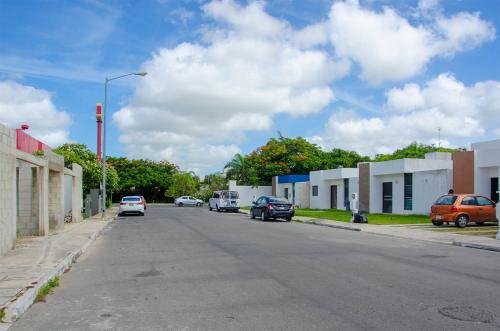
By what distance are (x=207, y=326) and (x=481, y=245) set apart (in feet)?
41.3

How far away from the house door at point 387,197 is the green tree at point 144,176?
45002 millimetres

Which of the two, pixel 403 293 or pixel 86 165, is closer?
pixel 403 293

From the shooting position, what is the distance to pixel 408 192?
34406mm

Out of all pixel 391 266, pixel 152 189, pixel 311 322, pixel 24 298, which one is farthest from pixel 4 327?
pixel 152 189

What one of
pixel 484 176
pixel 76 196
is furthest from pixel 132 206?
pixel 484 176

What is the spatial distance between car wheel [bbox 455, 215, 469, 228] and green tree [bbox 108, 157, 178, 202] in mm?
56372

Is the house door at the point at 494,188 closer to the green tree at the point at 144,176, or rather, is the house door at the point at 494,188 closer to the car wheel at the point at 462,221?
the car wheel at the point at 462,221

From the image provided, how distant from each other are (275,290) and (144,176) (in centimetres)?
6848

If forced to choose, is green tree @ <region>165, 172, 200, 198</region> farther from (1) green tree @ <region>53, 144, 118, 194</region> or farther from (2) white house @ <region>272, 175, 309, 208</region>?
(1) green tree @ <region>53, 144, 118, 194</region>

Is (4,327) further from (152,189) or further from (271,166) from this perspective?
(152,189)

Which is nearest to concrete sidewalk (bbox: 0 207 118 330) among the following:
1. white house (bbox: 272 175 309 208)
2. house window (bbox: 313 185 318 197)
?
house window (bbox: 313 185 318 197)

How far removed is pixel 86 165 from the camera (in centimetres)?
3881

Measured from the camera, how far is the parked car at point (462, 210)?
23734mm

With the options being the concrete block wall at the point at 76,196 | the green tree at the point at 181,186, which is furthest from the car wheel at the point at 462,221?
the green tree at the point at 181,186
